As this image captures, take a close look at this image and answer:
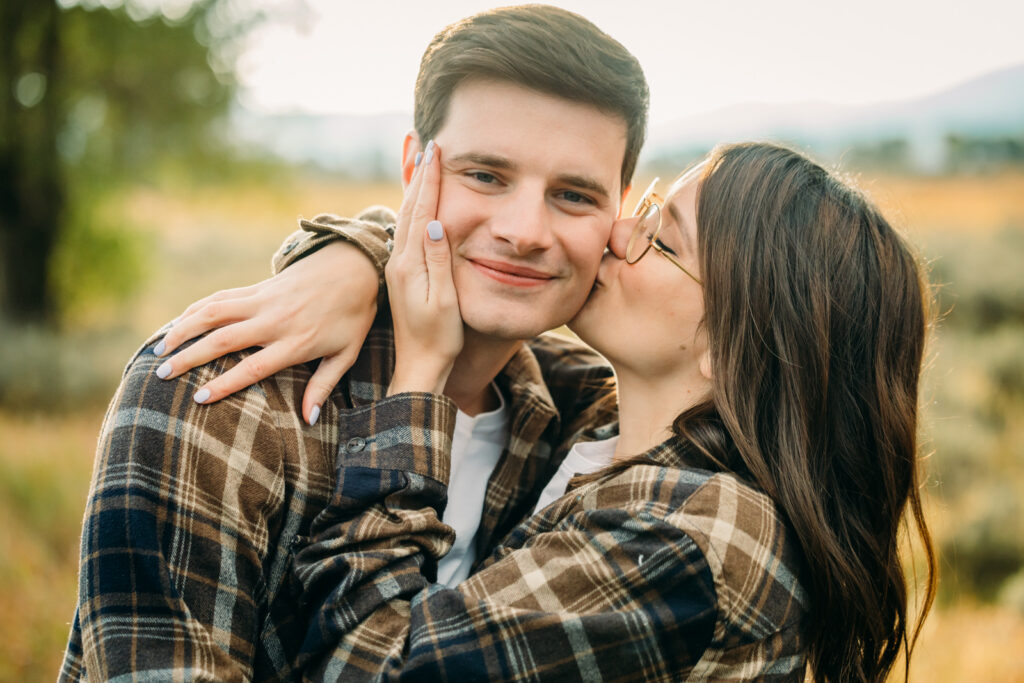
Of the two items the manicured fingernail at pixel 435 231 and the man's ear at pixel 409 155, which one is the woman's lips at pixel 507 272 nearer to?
the manicured fingernail at pixel 435 231

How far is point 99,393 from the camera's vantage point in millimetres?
6996

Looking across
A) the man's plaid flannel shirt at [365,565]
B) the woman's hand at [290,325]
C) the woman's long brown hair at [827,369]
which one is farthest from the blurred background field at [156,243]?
the woman's hand at [290,325]

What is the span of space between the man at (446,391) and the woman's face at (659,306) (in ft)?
0.38

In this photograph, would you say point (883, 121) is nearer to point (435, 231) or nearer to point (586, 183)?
point (586, 183)

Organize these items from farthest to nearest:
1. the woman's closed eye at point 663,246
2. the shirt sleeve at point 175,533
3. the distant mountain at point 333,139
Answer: the distant mountain at point 333,139
the woman's closed eye at point 663,246
the shirt sleeve at point 175,533

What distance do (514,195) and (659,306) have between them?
1.75ft

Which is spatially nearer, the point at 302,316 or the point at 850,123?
the point at 302,316

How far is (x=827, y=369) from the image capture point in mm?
2203

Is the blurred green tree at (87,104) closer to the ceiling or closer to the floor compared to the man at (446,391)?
closer to the ceiling

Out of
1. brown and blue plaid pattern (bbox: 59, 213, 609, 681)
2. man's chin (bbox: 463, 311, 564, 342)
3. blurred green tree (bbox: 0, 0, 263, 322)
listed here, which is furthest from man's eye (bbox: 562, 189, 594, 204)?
blurred green tree (bbox: 0, 0, 263, 322)

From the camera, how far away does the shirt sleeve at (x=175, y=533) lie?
→ 1.72 metres

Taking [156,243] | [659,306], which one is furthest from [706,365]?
[156,243]

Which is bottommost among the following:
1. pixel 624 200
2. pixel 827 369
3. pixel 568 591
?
pixel 568 591

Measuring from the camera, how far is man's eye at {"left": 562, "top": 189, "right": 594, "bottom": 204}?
2.48m
